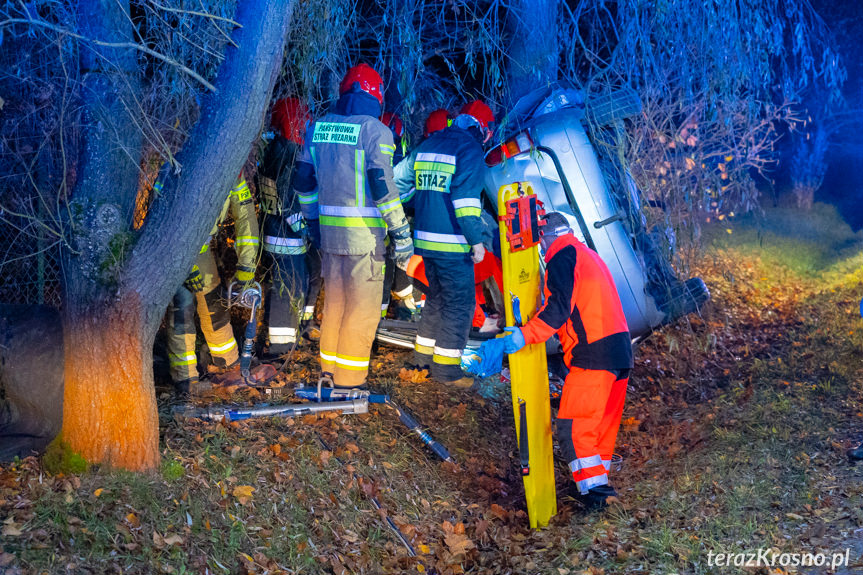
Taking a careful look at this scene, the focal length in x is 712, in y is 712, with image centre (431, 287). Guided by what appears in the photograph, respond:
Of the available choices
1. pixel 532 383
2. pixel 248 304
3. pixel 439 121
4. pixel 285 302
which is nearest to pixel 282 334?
pixel 285 302

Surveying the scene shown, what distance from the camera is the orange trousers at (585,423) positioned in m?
4.35

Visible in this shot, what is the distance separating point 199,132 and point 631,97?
12.2 ft

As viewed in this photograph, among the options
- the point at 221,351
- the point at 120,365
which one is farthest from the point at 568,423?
the point at 221,351

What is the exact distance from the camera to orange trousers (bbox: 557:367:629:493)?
4348mm

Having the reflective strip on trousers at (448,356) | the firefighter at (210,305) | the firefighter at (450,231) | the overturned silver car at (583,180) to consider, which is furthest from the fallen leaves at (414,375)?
the firefighter at (210,305)

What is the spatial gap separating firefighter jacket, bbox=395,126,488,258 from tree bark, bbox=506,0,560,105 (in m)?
1.08

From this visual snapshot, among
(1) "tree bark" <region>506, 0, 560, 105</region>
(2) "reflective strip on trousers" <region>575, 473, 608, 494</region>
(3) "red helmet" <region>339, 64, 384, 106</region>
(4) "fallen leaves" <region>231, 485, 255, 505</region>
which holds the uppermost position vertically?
(1) "tree bark" <region>506, 0, 560, 105</region>

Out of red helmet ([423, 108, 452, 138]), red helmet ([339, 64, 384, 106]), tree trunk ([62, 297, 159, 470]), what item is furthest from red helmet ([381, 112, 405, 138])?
tree trunk ([62, 297, 159, 470])

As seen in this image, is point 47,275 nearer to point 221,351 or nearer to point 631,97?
point 221,351

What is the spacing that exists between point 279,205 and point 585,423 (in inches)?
132

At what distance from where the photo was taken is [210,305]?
229 inches

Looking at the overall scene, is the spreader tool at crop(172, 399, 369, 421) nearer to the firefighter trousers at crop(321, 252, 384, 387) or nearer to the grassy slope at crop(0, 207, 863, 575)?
the grassy slope at crop(0, 207, 863, 575)

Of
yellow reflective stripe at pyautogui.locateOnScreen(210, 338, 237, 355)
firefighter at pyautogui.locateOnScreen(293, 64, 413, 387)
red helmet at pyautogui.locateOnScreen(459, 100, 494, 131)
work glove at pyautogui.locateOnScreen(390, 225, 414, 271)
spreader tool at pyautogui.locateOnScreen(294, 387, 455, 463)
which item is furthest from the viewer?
yellow reflective stripe at pyautogui.locateOnScreen(210, 338, 237, 355)

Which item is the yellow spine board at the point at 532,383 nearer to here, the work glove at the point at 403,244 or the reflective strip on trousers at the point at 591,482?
the reflective strip on trousers at the point at 591,482
